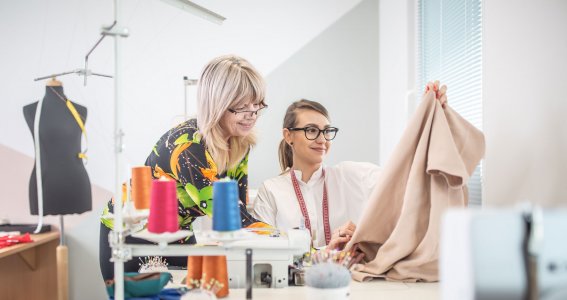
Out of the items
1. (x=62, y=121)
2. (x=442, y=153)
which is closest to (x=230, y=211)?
(x=442, y=153)

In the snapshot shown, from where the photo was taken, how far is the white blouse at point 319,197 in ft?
7.22

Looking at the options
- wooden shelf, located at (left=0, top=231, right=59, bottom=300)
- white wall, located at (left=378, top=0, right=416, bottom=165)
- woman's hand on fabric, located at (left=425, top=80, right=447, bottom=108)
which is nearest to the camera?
woman's hand on fabric, located at (left=425, top=80, right=447, bottom=108)

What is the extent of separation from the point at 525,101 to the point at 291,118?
1134mm

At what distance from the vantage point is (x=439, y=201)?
4.57 feet

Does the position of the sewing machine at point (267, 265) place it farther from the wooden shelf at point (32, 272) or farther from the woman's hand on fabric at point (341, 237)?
the wooden shelf at point (32, 272)

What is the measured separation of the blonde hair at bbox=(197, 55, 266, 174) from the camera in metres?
1.82

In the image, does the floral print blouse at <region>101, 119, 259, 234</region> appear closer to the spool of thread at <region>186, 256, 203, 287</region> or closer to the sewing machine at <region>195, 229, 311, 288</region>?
the sewing machine at <region>195, 229, 311, 288</region>

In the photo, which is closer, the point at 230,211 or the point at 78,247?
the point at 230,211

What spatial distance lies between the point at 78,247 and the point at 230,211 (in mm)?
2785

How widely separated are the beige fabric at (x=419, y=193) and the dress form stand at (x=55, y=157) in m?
2.12

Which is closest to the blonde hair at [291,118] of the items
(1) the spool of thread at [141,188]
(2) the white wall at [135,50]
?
(1) the spool of thread at [141,188]

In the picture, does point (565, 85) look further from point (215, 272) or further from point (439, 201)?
point (215, 272)

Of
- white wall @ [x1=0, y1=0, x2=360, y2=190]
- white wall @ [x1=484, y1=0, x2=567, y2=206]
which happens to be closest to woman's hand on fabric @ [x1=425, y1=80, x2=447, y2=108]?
white wall @ [x1=484, y1=0, x2=567, y2=206]

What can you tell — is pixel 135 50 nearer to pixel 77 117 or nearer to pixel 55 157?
pixel 77 117
